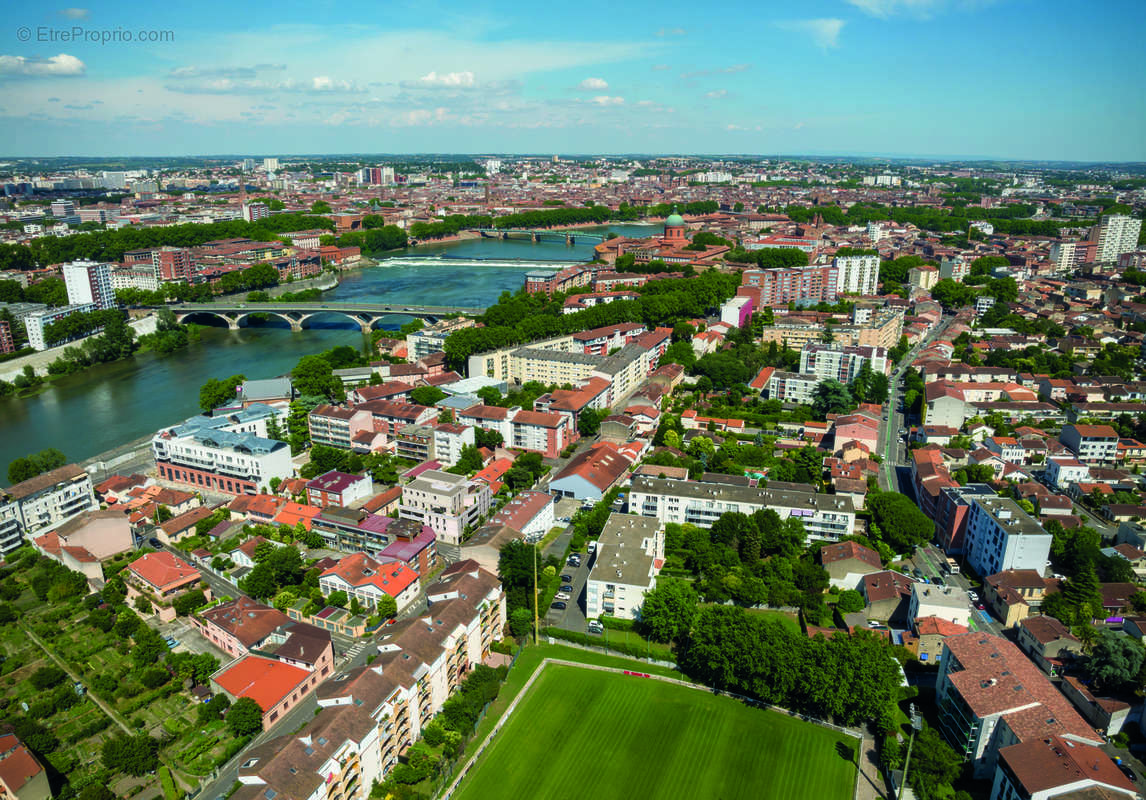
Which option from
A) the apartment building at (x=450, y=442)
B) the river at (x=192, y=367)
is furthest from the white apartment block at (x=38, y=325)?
the apartment building at (x=450, y=442)

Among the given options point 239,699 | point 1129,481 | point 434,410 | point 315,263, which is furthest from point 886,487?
point 315,263

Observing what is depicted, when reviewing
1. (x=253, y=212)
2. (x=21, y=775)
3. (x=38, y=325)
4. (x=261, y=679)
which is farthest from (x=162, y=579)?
(x=253, y=212)

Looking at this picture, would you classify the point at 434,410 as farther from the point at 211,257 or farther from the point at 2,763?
the point at 211,257

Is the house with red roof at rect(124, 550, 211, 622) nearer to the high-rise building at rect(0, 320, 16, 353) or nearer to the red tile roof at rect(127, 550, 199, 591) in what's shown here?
the red tile roof at rect(127, 550, 199, 591)

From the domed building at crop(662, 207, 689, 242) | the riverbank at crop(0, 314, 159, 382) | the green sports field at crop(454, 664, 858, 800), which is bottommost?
the green sports field at crop(454, 664, 858, 800)

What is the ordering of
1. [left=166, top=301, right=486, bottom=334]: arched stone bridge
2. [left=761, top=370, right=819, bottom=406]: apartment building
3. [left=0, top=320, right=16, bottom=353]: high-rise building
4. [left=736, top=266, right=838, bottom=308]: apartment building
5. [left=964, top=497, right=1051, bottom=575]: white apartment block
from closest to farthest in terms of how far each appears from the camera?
[left=964, top=497, right=1051, bottom=575]: white apartment block, [left=761, top=370, right=819, bottom=406]: apartment building, [left=0, top=320, right=16, bottom=353]: high-rise building, [left=166, top=301, right=486, bottom=334]: arched stone bridge, [left=736, top=266, right=838, bottom=308]: apartment building

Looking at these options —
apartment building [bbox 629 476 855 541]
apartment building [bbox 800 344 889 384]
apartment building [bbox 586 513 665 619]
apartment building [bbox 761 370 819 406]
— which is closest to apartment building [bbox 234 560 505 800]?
apartment building [bbox 586 513 665 619]
